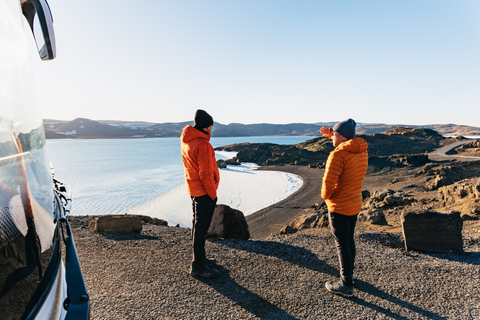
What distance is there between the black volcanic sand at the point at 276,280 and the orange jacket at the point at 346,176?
1.24 meters

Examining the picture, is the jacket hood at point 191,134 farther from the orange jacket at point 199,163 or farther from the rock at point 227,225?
the rock at point 227,225

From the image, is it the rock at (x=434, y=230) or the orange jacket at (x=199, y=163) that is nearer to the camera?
the orange jacket at (x=199, y=163)

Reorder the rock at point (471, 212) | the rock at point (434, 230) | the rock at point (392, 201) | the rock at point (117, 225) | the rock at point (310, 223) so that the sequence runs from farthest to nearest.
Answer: the rock at point (392, 201)
the rock at point (310, 223)
the rock at point (471, 212)
the rock at point (117, 225)
the rock at point (434, 230)

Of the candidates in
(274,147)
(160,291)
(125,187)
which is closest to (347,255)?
(160,291)

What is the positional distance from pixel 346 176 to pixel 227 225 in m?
3.27

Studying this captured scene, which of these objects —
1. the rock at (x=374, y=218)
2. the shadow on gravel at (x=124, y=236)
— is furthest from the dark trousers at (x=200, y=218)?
the rock at (x=374, y=218)

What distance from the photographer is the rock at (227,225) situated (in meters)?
5.67

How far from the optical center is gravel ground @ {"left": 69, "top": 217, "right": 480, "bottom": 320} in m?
3.13

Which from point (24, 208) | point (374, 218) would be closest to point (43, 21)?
point (24, 208)

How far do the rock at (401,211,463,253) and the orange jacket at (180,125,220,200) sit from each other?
12.2 feet

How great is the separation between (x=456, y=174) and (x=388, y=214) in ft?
47.7

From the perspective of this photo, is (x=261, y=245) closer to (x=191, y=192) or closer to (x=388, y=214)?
(x=191, y=192)

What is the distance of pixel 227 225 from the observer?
5.73m

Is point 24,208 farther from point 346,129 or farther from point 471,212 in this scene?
point 471,212
